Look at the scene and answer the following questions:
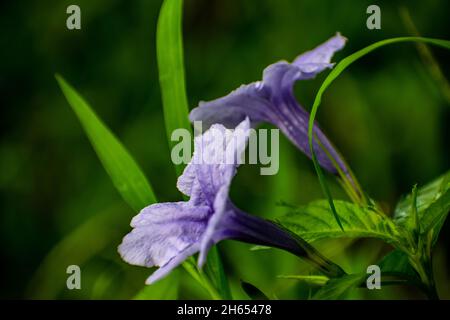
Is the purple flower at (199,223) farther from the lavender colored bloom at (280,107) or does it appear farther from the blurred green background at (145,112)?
the blurred green background at (145,112)

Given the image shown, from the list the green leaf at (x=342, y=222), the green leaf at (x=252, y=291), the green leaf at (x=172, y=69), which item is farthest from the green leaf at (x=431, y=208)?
the green leaf at (x=172, y=69)

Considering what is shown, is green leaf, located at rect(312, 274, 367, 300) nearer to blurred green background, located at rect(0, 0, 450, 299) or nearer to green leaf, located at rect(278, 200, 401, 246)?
green leaf, located at rect(278, 200, 401, 246)

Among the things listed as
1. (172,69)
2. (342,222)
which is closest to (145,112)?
(172,69)

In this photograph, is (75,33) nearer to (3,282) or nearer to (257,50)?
(257,50)

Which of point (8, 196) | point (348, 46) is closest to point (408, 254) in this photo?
point (348, 46)

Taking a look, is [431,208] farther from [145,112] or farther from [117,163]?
[145,112]

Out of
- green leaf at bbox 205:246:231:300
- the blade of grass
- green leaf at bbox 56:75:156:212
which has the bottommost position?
green leaf at bbox 205:246:231:300

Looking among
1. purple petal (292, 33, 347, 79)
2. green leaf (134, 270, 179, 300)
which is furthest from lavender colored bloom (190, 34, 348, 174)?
green leaf (134, 270, 179, 300)
